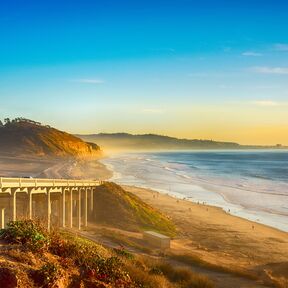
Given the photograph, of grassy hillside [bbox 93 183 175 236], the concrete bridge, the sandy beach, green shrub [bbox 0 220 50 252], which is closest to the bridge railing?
the concrete bridge

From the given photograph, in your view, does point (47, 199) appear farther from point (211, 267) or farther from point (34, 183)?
point (211, 267)

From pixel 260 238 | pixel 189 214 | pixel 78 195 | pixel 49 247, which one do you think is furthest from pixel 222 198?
pixel 49 247

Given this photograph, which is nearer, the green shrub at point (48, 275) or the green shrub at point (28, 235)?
the green shrub at point (48, 275)

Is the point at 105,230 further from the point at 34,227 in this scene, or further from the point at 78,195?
the point at 34,227

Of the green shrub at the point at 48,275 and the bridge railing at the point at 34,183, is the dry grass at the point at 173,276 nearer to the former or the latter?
the green shrub at the point at 48,275

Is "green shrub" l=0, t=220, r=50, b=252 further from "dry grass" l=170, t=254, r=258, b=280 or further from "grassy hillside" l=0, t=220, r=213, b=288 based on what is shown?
"dry grass" l=170, t=254, r=258, b=280

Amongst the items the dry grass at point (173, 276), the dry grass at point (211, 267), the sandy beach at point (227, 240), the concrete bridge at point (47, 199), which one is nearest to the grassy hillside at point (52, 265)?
the dry grass at point (173, 276)

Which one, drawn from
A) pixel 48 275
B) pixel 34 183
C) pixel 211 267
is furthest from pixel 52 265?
pixel 34 183
